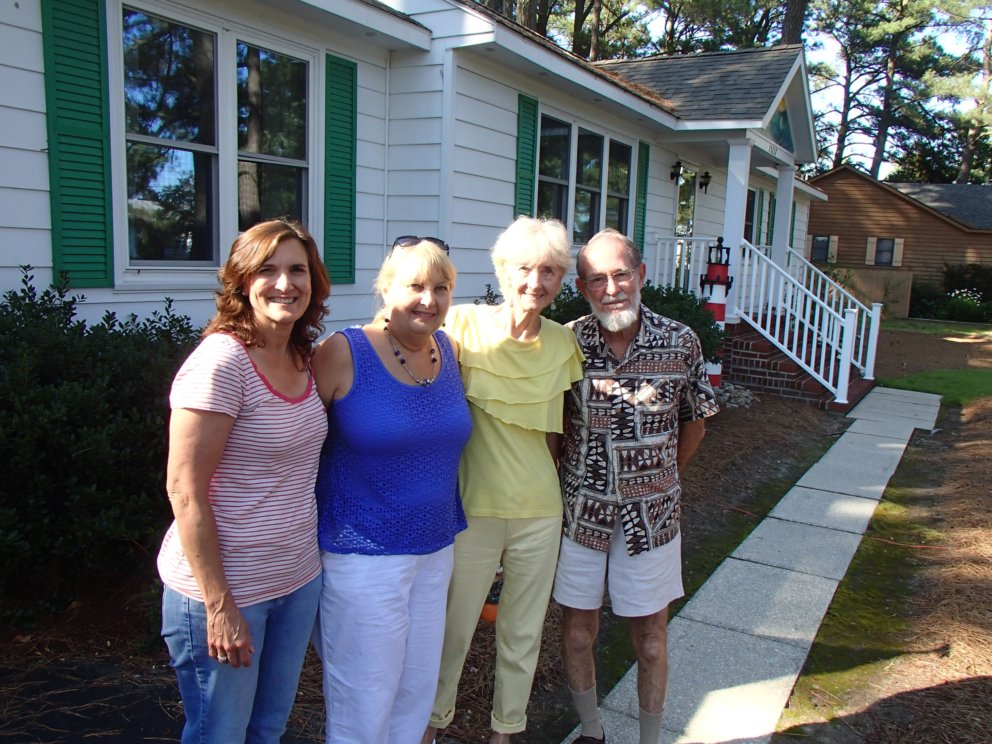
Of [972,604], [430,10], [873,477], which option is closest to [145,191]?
[430,10]

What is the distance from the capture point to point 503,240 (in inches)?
94.2

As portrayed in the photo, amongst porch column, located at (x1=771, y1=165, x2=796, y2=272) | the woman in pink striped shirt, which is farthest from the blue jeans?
porch column, located at (x1=771, y1=165, x2=796, y2=272)

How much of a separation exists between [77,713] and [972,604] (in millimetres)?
4105

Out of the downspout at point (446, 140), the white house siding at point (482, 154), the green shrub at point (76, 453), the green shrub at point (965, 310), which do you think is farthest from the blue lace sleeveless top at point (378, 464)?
the green shrub at point (965, 310)

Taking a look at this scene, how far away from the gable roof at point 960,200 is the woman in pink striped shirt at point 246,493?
33023 mm

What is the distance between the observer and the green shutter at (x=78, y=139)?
13.2 ft

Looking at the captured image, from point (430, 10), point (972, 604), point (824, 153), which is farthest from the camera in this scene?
point (824, 153)

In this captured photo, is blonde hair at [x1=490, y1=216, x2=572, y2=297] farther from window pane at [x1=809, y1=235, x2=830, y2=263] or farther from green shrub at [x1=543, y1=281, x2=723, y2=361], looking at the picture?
window pane at [x1=809, y1=235, x2=830, y2=263]

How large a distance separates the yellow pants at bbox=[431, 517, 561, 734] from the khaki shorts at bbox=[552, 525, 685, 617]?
2.6 inches

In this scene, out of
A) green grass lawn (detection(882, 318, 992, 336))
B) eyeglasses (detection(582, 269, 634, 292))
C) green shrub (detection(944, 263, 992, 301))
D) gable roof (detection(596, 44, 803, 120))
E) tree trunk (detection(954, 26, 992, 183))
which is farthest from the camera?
tree trunk (detection(954, 26, 992, 183))

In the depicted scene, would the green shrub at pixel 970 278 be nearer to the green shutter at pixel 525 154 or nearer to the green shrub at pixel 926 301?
the green shrub at pixel 926 301

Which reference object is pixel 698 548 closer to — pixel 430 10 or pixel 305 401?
pixel 305 401

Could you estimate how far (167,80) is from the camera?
4648 mm

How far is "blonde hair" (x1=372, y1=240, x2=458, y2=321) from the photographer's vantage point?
210 cm
